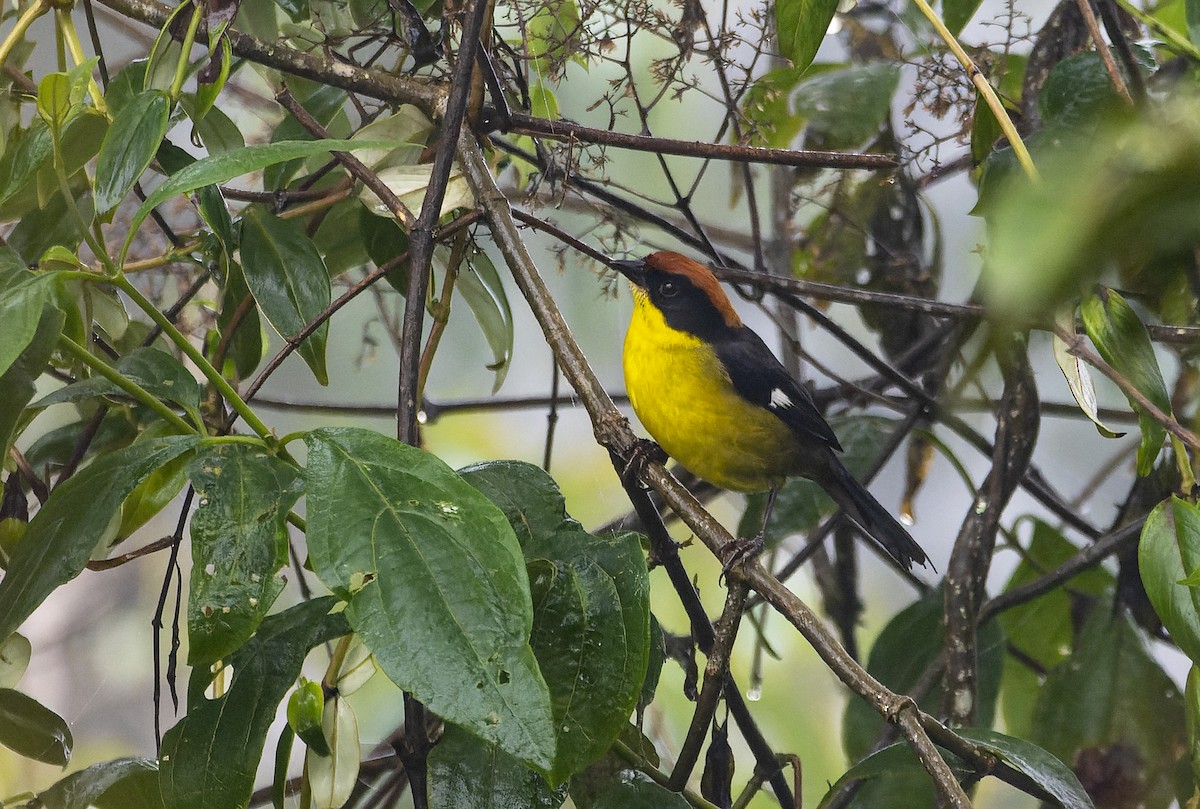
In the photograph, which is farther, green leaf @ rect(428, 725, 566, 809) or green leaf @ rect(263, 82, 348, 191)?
green leaf @ rect(263, 82, 348, 191)

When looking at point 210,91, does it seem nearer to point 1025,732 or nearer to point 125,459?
point 125,459

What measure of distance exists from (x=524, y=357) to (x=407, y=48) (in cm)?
140

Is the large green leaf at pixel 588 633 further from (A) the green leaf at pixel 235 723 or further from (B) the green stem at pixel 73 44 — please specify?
(B) the green stem at pixel 73 44

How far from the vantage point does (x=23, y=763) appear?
2.28m

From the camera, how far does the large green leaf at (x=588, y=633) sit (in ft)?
2.89

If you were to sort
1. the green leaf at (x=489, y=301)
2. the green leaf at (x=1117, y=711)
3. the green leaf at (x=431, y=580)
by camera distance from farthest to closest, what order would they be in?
the green leaf at (x=1117, y=711), the green leaf at (x=489, y=301), the green leaf at (x=431, y=580)

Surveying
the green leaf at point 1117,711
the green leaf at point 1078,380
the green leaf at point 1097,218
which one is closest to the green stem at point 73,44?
the green leaf at point 1078,380

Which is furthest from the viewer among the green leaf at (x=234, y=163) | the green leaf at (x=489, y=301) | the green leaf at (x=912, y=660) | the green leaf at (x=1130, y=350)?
the green leaf at (x=912, y=660)

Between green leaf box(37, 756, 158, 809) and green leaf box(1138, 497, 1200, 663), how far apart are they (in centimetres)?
105

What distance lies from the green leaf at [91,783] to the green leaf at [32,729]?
0.06m

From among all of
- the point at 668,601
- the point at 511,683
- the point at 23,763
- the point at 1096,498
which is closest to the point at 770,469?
the point at 668,601

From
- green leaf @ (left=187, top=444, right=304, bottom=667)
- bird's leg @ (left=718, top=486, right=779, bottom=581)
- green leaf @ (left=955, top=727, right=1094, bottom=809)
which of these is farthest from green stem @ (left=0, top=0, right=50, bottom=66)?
green leaf @ (left=955, top=727, right=1094, bottom=809)

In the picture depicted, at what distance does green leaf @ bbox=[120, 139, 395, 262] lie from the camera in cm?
82

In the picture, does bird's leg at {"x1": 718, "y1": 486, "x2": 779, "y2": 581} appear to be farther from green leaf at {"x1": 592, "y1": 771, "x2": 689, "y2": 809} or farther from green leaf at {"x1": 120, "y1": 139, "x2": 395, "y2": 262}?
green leaf at {"x1": 120, "y1": 139, "x2": 395, "y2": 262}
